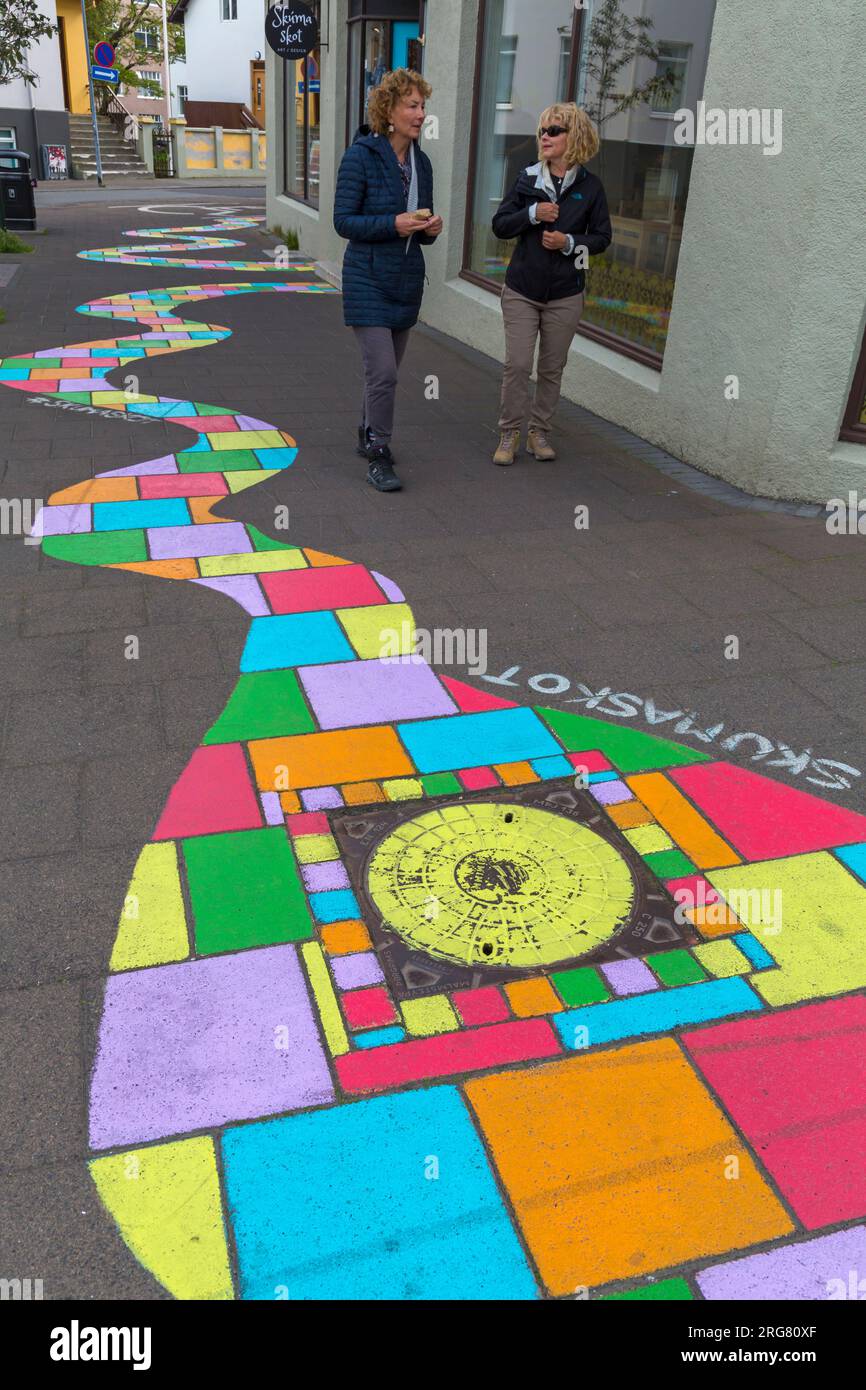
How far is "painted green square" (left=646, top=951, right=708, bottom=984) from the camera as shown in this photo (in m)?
2.85

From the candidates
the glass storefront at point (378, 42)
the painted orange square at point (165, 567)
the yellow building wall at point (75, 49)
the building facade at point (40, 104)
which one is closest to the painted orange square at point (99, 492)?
the painted orange square at point (165, 567)

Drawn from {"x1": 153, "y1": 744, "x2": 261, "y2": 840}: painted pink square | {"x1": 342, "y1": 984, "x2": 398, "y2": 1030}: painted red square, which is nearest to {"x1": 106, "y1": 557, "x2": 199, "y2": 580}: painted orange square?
{"x1": 153, "y1": 744, "x2": 261, "y2": 840}: painted pink square

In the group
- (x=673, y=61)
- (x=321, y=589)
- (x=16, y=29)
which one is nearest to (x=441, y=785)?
(x=321, y=589)

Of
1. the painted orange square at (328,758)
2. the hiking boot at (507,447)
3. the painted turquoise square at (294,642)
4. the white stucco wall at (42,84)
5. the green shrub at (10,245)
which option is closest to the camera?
the painted orange square at (328,758)

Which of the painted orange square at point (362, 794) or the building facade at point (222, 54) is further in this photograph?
the building facade at point (222, 54)

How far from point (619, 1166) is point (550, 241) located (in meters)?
5.07

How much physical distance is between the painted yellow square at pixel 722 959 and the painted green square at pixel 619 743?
89cm

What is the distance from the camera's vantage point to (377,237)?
5719 millimetres

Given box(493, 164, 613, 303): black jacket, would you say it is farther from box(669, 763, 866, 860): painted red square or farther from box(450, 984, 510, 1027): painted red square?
box(450, 984, 510, 1027): painted red square

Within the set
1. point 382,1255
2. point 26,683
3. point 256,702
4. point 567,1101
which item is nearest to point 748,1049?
point 567,1101

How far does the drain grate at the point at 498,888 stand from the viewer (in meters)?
2.89

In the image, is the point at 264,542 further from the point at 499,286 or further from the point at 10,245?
the point at 10,245

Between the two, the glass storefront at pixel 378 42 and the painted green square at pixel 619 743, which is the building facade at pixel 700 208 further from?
the painted green square at pixel 619 743
